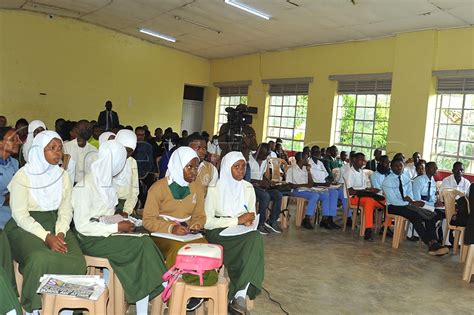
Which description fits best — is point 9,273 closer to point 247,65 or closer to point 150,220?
point 150,220

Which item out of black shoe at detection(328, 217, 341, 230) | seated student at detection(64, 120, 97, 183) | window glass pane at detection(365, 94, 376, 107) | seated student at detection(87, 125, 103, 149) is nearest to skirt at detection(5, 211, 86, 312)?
seated student at detection(64, 120, 97, 183)

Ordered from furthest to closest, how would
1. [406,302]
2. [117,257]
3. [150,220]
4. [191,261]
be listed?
1. [406,302]
2. [150,220]
3. [117,257]
4. [191,261]

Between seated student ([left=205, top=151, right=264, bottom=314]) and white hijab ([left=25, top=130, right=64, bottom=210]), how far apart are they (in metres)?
1.05

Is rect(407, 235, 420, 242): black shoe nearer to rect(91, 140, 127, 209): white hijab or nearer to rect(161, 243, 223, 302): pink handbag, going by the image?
rect(161, 243, 223, 302): pink handbag

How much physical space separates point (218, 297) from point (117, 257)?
2.22ft

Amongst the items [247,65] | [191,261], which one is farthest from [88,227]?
[247,65]

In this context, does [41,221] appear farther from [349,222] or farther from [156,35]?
[156,35]

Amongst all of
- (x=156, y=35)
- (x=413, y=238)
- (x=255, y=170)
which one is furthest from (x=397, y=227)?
(x=156, y=35)

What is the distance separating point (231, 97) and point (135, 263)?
9939 millimetres

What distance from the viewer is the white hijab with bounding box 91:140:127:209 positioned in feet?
9.35

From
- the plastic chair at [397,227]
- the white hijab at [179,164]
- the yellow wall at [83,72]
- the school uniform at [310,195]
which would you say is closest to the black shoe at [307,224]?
the school uniform at [310,195]

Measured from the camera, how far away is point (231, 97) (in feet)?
40.4

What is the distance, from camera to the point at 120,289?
2746 mm

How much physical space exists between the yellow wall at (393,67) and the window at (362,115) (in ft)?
0.75
